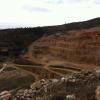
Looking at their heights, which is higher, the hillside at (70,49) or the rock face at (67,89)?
the rock face at (67,89)

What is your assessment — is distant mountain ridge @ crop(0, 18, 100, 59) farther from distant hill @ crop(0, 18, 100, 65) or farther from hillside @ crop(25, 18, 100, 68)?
hillside @ crop(25, 18, 100, 68)

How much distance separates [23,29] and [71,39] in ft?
52.0

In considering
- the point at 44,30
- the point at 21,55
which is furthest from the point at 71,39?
the point at 44,30

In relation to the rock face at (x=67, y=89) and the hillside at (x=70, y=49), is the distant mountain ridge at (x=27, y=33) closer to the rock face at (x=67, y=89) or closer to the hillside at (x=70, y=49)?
the hillside at (x=70, y=49)

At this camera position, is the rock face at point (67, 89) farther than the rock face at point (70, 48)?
No

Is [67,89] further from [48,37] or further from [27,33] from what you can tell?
[27,33]

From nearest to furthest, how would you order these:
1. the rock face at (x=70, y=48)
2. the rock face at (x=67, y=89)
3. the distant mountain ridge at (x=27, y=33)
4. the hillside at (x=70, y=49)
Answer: the rock face at (x=67, y=89) → the hillside at (x=70, y=49) → the rock face at (x=70, y=48) → the distant mountain ridge at (x=27, y=33)

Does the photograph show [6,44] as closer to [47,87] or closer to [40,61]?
[40,61]

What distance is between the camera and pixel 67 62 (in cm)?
4659

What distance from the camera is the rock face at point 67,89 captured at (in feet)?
34.9

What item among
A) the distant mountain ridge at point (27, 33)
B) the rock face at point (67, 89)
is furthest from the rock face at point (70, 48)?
the rock face at point (67, 89)

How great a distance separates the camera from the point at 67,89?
11570 mm

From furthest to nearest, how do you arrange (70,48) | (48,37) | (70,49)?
(48,37) < (70,48) < (70,49)

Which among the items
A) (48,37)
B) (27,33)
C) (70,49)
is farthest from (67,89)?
(27,33)
